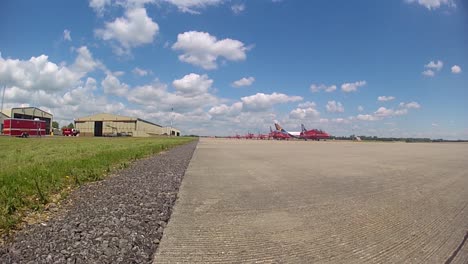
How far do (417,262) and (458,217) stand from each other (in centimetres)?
318

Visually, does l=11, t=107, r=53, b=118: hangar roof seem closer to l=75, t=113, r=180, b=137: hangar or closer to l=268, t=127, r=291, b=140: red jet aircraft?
l=75, t=113, r=180, b=137: hangar

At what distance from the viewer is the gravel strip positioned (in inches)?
140

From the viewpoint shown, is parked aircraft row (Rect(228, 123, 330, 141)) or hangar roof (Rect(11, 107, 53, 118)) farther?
parked aircraft row (Rect(228, 123, 330, 141))

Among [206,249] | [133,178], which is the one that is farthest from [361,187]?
[133,178]

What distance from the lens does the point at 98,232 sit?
4301mm

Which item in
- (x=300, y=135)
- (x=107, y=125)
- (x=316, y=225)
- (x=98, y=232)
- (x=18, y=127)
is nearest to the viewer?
(x=98, y=232)

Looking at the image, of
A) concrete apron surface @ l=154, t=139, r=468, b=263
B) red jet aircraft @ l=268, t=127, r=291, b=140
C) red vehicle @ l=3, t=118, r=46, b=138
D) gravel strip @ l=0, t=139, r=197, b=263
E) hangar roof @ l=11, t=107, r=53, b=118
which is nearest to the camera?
gravel strip @ l=0, t=139, r=197, b=263

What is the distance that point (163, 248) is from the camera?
4.03 m

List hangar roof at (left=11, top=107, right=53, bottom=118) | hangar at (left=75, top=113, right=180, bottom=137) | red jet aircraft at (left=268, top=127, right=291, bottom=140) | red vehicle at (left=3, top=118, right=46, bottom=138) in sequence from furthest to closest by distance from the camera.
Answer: red jet aircraft at (left=268, top=127, right=291, bottom=140) < hangar at (left=75, top=113, right=180, bottom=137) < hangar roof at (left=11, top=107, right=53, bottom=118) < red vehicle at (left=3, top=118, right=46, bottom=138)

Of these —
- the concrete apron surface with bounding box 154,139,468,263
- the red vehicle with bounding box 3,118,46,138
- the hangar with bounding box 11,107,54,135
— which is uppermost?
the hangar with bounding box 11,107,54,135

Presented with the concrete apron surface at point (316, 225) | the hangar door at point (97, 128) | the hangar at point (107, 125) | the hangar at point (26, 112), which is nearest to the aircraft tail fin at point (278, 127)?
the hangar at point (107, 125)

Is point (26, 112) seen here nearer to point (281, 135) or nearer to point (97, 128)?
point (97, 128)

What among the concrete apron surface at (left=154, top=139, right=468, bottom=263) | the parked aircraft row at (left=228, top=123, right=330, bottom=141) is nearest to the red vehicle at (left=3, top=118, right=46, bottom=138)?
the concrete apron surface at (left=154, top=139, right=468, bottom=263)

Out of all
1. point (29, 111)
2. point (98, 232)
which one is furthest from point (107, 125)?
point (98, 232)
